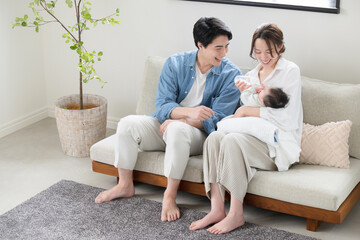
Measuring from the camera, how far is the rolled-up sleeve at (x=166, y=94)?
10.4 feet

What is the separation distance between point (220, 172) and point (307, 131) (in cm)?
60

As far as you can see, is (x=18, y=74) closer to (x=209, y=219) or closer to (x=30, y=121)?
(x=30, y=121)

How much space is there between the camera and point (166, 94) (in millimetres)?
3209

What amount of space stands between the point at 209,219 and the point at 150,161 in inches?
20.6

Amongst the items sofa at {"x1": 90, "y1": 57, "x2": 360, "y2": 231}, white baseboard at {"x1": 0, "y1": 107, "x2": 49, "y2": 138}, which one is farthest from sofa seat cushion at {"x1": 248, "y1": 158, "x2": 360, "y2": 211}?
white baseboard at {"x1": 0, "y1": 107, "x2": 49, "y2": 138}

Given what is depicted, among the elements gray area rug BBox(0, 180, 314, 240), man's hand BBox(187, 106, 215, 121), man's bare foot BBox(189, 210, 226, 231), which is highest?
man's hand BBox(187, 106, 215, 121)

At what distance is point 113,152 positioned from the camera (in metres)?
3.23

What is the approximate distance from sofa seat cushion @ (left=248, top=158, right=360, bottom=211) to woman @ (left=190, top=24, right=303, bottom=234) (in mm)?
82

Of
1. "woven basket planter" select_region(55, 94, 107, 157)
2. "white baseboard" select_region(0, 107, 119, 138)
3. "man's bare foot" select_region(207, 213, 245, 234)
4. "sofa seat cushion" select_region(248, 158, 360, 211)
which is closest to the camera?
"sofa seat cushion" select_region(248, 158, 360, 211)

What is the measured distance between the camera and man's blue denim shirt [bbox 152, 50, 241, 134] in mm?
3156

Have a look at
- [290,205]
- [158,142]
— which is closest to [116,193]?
[158,142]

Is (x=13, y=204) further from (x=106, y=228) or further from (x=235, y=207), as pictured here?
(x=235, y=207)

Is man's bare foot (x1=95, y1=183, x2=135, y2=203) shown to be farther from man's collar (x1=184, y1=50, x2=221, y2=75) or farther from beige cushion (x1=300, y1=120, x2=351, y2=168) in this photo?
beige cushion (x1=300, y1=120, x2=351, y2=168)

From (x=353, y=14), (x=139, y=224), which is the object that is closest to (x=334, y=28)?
(x=353, y=14)
